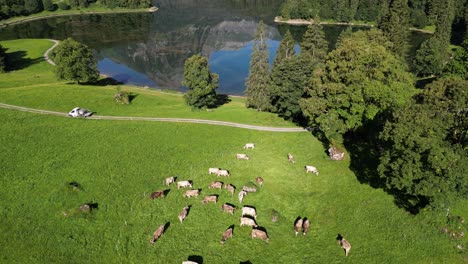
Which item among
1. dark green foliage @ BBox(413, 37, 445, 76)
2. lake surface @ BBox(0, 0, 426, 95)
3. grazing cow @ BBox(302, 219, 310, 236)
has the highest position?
dark green foliage @ BBox(413, 37, 445, 76)

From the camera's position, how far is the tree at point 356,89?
45281 millimetres

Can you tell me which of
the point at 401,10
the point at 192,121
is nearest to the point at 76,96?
the point at 192,121

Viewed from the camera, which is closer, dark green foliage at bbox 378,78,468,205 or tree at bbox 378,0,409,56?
dark green foliage at bbox 378,78,468,205

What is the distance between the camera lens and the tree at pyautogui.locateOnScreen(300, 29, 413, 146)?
149 ft

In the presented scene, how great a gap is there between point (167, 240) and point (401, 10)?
8053cm

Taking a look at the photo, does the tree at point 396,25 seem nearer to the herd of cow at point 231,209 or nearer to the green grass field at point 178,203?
the green grass field at point 178,203

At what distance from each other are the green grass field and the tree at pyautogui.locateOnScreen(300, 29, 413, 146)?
6315 millimetres

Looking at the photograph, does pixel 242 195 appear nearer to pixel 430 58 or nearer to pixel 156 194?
pixel 156 194

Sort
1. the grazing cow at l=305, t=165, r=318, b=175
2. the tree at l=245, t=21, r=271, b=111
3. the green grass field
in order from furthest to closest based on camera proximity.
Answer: the tree at l=245, t=21, r=271, b=111
the grazing cow at l=305, t=165, r=318, b=175
the green grass field

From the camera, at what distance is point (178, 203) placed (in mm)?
39094

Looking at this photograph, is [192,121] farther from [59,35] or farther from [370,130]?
[59,35]

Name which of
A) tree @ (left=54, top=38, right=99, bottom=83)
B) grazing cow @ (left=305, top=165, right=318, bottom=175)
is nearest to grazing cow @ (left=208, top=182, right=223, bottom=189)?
grazing cow @ (left=305, top=165, right=318, bottom=175)

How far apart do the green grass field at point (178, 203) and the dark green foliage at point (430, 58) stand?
209 ft

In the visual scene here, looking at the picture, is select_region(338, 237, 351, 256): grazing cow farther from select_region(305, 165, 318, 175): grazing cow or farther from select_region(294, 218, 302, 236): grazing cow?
select_region(305, 165, 318, 175): grazing cow
